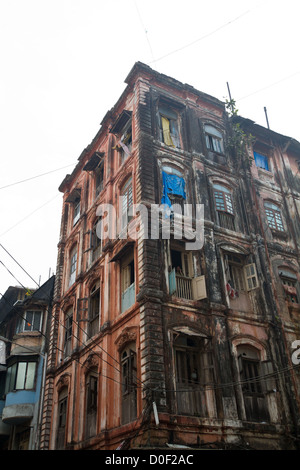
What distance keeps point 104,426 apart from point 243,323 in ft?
19.3

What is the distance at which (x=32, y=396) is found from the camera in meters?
21.1

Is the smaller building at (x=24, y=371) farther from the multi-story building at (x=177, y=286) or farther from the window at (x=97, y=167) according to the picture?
the window at (x=97, y=167)

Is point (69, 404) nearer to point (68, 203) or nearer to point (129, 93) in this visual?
point (68, 203)

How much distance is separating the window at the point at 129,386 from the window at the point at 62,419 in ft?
16.9

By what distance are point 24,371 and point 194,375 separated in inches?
445

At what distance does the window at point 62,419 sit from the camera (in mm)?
17922

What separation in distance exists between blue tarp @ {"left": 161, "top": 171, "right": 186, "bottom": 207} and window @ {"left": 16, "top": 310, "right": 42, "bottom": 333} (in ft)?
36.2

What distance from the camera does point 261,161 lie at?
22234 mm

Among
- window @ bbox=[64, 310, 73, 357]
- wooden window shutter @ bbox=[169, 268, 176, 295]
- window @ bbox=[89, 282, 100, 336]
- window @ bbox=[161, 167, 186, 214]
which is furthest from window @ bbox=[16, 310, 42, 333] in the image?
wooden window shutter @ bbox=[169, 268, 176, 295]

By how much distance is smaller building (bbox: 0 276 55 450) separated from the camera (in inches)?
815

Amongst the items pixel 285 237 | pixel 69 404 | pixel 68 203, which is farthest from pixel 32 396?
pixel 285 237

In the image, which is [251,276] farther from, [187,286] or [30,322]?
[30,322]

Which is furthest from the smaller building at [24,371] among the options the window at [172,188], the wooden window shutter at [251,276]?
the wooden window shutter at [251,276]

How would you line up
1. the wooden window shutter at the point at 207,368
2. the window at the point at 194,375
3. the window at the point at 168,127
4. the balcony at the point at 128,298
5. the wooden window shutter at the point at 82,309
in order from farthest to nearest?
the window at the point at 168,127 → the wooden window shutter at the point at 82,309 → the balcony at the point at 128,298 → the wooden window shutter at the point at 207,368 → the window at the point at 194,375
